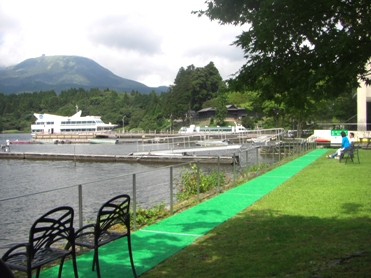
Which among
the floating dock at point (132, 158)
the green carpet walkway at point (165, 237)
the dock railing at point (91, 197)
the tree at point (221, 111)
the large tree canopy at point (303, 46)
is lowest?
the floating dock at point (132, 158)

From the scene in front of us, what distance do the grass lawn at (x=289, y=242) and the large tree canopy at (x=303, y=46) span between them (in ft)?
7.85

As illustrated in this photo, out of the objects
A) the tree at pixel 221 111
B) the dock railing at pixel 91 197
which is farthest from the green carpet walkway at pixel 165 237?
the tree at pixel 221 111

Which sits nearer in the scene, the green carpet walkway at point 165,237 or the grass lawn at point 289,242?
the grass lawn at point 289,242

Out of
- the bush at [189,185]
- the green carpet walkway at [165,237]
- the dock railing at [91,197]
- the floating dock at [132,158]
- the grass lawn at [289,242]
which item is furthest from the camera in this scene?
the floating dock at [132,158]

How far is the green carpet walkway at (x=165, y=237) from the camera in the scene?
20.4 feet

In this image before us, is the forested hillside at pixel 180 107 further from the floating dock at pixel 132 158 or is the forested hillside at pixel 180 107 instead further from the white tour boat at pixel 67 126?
the white tour boat at pixel 67 126

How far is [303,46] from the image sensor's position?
21.3 feet

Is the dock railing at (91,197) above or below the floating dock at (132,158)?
above

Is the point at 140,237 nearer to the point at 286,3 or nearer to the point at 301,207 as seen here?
the point at 301,207

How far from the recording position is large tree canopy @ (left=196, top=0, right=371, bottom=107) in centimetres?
564

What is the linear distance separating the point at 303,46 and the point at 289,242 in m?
3.24

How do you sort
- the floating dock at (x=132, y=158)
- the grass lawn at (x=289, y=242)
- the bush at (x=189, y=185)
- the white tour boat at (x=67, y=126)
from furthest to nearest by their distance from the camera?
the white tour boat at (x=67, y=126) → the floating dock at (x=132, y=158) → the bush at (x=189, y=185) → the grass lawn at (x=289, y=242)

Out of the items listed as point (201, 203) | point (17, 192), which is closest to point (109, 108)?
point (17, 192)

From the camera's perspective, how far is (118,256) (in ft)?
22.1
